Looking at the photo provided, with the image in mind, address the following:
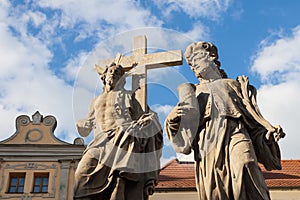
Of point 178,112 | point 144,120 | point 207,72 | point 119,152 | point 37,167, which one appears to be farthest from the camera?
point 37,167

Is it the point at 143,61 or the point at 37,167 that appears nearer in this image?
the point at 143,61

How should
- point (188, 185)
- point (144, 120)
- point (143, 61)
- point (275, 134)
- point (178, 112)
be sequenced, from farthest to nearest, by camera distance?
point (188, 185) < point (143, 61) < point (144, 120) < point (178, 112) < point (275, 134)

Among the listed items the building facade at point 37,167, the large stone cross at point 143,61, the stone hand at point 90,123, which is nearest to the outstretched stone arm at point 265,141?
the large stone cross at point 143,61

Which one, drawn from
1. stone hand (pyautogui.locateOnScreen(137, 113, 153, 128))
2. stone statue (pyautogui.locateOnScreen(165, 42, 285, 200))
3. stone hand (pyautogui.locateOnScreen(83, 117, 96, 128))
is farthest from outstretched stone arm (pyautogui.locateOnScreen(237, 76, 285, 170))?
stone hand (pyautogui.locateOnScreen(83, 117, 96, 128))

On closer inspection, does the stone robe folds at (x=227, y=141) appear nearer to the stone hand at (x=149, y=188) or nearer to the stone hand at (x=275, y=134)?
the stone hand at (x=275, y=134)

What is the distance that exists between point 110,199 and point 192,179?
13.9 metres

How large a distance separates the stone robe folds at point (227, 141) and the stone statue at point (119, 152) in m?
0.36

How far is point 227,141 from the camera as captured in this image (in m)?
6.35

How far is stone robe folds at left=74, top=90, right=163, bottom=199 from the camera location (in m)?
6.48

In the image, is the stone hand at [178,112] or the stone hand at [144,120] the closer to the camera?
the stone hand at [178,112]

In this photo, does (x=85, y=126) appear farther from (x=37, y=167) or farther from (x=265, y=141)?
(x=37, y=167)

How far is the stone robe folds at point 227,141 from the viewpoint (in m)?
5.96

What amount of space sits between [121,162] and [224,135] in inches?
51.7

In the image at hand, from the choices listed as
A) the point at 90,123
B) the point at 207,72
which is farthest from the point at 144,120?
the point at 207,72
